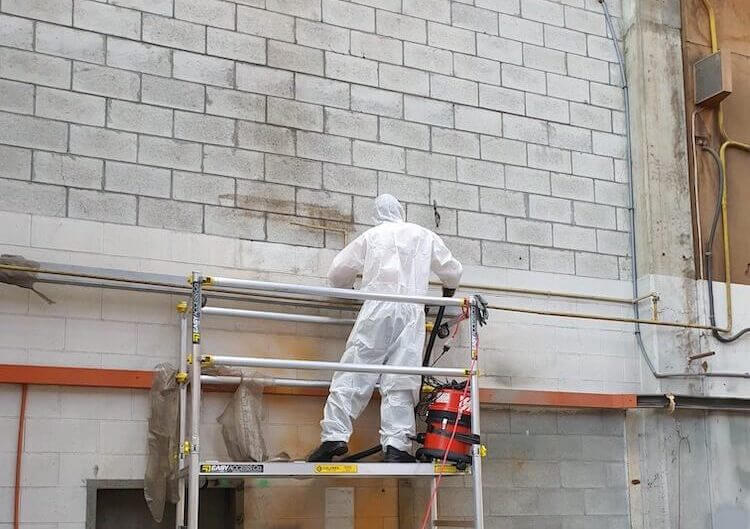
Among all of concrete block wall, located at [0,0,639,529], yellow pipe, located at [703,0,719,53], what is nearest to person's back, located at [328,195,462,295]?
concrete block wall, located at [0,0,639,529]

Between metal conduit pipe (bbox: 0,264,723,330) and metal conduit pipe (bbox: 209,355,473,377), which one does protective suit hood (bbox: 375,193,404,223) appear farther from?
metal conduit pipe (bbox: 209,355,473,377)

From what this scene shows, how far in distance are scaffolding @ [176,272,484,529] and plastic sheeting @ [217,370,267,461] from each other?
78 millimetres

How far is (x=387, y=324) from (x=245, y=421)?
98 cm

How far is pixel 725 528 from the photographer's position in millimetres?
7738

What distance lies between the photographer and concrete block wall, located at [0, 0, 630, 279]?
20.8 ft

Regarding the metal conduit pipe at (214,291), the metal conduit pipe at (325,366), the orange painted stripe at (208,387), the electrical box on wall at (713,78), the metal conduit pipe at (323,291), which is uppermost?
the electrical box on wall at (713,78)

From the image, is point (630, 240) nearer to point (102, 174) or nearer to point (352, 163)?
point (352, 163)

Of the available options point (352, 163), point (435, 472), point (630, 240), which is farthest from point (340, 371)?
point (630, 240)

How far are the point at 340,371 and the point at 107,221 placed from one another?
64.7 inches

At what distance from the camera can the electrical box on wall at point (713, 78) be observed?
320 inches

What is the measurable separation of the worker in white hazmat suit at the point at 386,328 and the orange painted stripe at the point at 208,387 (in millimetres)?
551

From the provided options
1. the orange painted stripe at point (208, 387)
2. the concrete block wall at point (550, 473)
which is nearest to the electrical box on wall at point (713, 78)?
the orange painted stripe at point (208, 387)

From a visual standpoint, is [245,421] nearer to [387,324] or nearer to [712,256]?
[387,324]

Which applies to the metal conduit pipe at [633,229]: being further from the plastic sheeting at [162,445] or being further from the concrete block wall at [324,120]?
the plastic sheeting at [162,445]
